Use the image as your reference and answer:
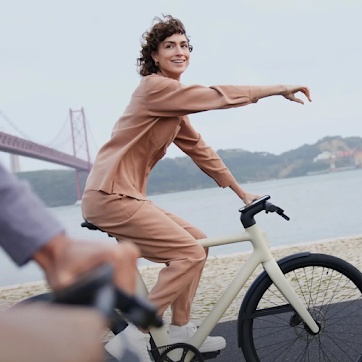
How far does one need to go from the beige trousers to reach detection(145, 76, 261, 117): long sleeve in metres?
0.38

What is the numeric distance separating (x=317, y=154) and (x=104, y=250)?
179 ft

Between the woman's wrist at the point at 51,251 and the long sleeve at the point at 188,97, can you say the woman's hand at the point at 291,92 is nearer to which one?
the long sleeve at the point at 188,97

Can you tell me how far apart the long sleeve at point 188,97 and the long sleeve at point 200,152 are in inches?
13.9

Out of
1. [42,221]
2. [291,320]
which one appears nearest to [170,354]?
[291,320]

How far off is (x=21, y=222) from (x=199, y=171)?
44.7 meters

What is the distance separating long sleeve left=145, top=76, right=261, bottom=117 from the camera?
219 centimetres

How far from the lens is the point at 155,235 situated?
2.19 metres

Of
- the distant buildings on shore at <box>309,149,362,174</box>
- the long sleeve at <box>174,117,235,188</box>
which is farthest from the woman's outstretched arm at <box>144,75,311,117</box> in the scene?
the distant buildings on shore at <box>309,149,362,174</box>

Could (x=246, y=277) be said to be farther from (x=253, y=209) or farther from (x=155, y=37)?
(x=155, y=37)

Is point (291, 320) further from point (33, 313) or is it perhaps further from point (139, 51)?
point (33, 313)

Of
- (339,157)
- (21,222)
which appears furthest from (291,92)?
(339,157)

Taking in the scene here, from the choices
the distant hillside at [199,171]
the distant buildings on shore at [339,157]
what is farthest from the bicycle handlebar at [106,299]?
the distant buildings on shore at [339,157]

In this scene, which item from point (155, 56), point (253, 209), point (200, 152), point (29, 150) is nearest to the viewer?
point (253, 209)

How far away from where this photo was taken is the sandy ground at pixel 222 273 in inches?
181
